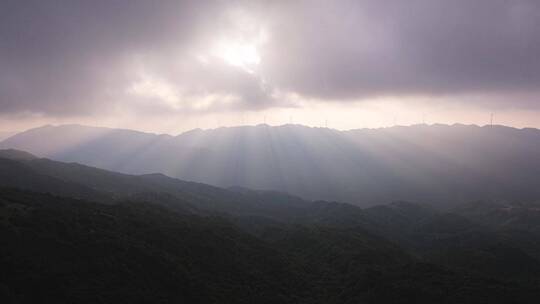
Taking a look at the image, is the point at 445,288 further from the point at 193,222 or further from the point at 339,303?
the point at 193,222

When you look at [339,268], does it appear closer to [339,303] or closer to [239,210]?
[339,303]

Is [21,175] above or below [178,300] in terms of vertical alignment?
above

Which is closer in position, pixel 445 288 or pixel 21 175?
pixel 445 288

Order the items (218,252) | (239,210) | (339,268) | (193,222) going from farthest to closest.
Answer: (239,210) < (193,222) < (339,268) < (218,252)

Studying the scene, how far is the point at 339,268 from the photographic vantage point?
7825 centimetres

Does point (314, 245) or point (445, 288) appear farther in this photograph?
point (314, 245)

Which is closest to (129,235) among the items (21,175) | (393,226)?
(21,175)

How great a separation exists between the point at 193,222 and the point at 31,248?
1688 inches

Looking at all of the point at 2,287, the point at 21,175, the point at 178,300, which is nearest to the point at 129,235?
the point at 178,300

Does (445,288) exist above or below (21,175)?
below

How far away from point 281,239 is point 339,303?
42.3 meters

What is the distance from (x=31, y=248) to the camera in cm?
4831

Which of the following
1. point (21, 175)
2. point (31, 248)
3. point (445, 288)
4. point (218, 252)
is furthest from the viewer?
point (21, 175)

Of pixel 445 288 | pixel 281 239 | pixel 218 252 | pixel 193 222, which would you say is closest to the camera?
pixel 445 288
